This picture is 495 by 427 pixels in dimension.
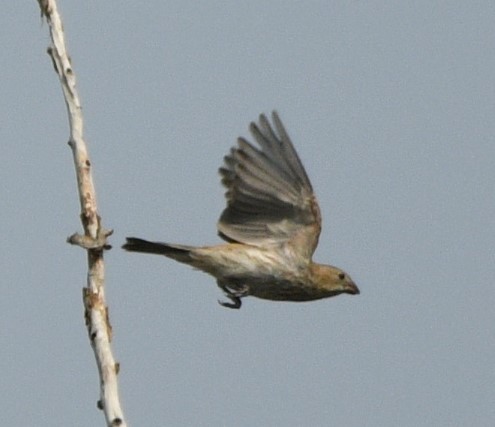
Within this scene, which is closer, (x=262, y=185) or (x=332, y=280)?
(x=262, y=185)

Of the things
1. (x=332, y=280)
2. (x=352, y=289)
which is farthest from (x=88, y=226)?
(x=352, y=289)

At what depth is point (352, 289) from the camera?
508 inches

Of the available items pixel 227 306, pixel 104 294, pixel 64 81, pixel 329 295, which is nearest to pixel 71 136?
pixel 64 81

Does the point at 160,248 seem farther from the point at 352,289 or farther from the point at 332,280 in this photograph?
the point at 352,289

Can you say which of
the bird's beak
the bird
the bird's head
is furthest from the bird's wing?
the bird's beak

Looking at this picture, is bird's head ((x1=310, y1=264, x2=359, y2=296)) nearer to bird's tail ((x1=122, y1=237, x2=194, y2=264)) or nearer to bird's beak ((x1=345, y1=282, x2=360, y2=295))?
bird's beak ((x1=345, y1=282, x2=360, y2=295))

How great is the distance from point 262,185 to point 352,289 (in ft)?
4.92

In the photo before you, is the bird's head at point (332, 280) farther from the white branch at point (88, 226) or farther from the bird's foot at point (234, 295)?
the white branch at point (88, 226)

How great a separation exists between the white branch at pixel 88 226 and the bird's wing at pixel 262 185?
145 inches

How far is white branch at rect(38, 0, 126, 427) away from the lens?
746 cm

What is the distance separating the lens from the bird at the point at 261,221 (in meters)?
11.9

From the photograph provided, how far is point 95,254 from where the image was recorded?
8.11 metres

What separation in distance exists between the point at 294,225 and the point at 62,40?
4.23 metres

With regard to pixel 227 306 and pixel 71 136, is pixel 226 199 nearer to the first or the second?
pixel 227 306
